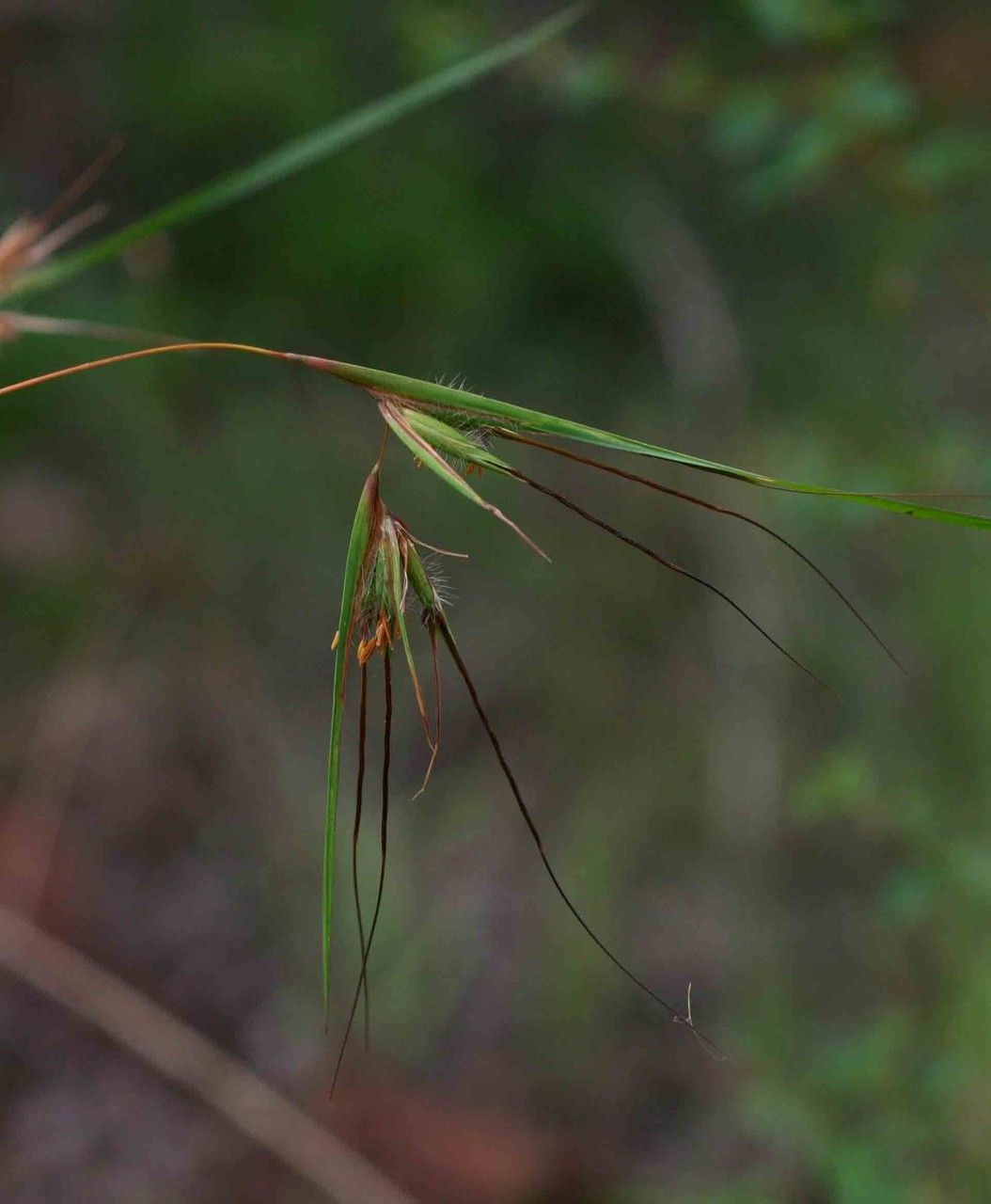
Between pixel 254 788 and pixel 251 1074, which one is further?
pixel 254 788

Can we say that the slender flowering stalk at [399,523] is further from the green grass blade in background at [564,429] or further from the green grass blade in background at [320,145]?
the green grass blade in background at [320,145]

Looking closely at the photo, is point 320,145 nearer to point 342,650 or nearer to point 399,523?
point 399,523

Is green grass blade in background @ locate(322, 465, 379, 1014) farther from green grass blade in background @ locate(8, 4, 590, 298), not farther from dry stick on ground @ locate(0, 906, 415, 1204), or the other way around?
dry stick on ground @ locate(0, 906, 415, 1204)

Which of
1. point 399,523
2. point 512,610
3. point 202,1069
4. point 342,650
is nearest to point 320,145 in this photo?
point 399,523

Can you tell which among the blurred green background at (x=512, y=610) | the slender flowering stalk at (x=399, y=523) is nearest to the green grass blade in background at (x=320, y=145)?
the slender flowering stalk at (x=399, y=523)

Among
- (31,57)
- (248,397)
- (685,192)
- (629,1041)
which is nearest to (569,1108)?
(629,1041)

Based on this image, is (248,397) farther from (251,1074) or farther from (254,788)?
(251,1074)
